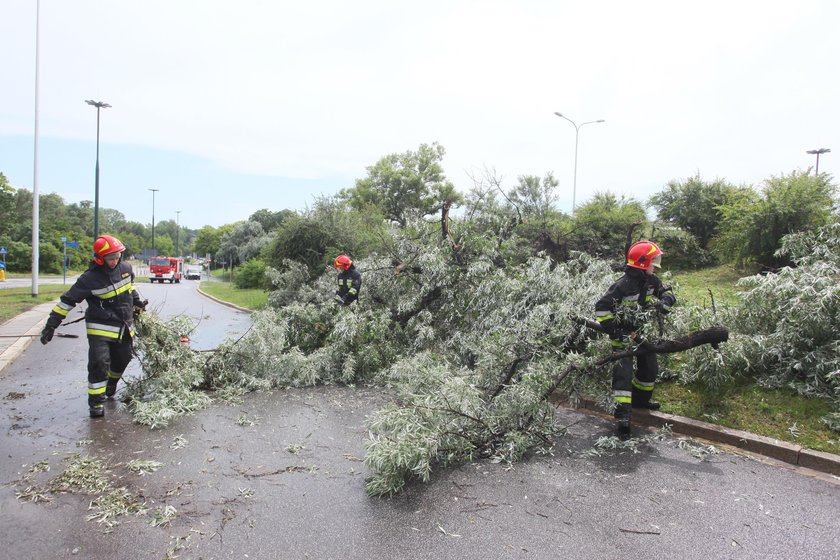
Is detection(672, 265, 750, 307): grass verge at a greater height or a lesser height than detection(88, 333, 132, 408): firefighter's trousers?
greater

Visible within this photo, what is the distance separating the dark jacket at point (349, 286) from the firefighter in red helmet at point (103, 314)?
3.66m

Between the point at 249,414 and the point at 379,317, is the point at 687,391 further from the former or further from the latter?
the point at 249,414

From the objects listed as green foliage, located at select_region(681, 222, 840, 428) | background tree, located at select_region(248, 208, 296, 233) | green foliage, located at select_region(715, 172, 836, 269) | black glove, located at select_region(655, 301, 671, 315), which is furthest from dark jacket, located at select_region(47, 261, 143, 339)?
background tree, located at select_region(248, 208, 296, 233)

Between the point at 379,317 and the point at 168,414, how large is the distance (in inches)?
135

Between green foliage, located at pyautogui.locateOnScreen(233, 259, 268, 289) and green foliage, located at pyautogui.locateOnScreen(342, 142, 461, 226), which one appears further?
green foliage, located at pyautogui.locateOnScreen(342, 142, 461, 226)

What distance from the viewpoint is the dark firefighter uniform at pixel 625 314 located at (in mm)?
5000

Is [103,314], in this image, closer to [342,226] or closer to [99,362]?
[99,362]

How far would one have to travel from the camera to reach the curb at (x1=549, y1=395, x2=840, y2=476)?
4270 millimetres

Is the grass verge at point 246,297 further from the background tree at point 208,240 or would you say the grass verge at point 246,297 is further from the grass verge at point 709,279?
the background tree at point 208,240

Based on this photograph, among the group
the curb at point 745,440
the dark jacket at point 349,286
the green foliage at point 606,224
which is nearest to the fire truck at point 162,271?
the green foliage at point 606,224

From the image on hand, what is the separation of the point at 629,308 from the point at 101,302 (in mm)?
5593

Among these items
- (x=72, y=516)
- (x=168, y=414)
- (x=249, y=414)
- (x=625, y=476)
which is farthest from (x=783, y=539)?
(x=168, y=414)

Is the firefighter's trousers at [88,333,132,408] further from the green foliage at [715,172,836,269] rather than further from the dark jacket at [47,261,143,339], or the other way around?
the green foliage at [715,172,836,269]

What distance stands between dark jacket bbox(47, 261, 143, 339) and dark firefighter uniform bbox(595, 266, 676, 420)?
5.17m
